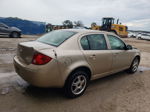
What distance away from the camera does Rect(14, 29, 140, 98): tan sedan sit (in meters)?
2.73

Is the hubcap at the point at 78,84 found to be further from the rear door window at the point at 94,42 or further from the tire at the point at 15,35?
the tire at the point at 15,35

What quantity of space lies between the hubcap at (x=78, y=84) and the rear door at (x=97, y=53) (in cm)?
40

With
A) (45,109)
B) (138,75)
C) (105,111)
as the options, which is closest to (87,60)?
(105,111)

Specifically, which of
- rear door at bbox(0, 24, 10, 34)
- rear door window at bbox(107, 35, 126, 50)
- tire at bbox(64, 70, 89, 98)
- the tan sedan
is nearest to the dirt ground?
tire at bbox(64, 70, 89, 98)

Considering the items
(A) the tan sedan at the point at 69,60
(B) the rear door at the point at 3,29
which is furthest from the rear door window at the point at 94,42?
(B) the rear door at the point at 3,29

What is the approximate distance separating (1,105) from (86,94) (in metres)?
1.91

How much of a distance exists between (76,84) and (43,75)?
903 millimetres

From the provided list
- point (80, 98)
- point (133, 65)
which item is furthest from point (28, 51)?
point (133, 65)

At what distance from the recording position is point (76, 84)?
10.7ft

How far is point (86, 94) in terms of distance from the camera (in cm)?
350

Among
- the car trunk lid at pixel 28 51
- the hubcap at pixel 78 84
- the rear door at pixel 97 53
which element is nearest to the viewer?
the car trunk lid at pixel 28 51

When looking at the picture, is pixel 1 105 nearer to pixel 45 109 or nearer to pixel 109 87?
pixel 45 109

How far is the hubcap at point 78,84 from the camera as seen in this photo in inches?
127

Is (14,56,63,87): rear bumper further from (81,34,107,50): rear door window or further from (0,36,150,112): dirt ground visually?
(81,34,107,50): rear door window
